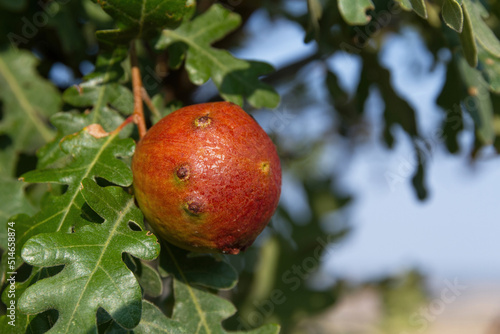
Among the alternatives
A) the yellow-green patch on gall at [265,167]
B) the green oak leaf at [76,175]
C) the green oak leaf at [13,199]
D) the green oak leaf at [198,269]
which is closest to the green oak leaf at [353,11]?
the yellow-green patch on gall at [265,167]

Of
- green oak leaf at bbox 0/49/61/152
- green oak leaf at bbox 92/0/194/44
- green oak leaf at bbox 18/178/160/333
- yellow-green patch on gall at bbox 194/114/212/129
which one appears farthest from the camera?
green oak leaf at bbox 0/49/61/152

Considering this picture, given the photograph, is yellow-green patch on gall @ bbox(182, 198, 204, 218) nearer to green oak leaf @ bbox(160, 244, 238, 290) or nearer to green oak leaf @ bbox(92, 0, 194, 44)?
green oak leaf @ bbox(160, 244, 238, 290)

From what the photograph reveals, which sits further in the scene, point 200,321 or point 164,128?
point 200,321

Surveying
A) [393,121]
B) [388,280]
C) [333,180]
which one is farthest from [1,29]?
[388,280]

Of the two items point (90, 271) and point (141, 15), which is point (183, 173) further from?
point (141, 15)

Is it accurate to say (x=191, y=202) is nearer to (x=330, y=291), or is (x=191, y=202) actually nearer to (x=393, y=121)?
(x=393, y=121)

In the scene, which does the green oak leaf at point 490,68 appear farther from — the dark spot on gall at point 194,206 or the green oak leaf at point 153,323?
the green oak leaf at point 153,323

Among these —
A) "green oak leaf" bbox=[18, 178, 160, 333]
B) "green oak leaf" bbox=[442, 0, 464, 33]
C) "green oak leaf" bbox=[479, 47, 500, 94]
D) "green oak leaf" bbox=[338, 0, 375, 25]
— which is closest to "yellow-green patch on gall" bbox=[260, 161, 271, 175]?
"green oak leaf" bbox=[18, 178, 160, 333]
